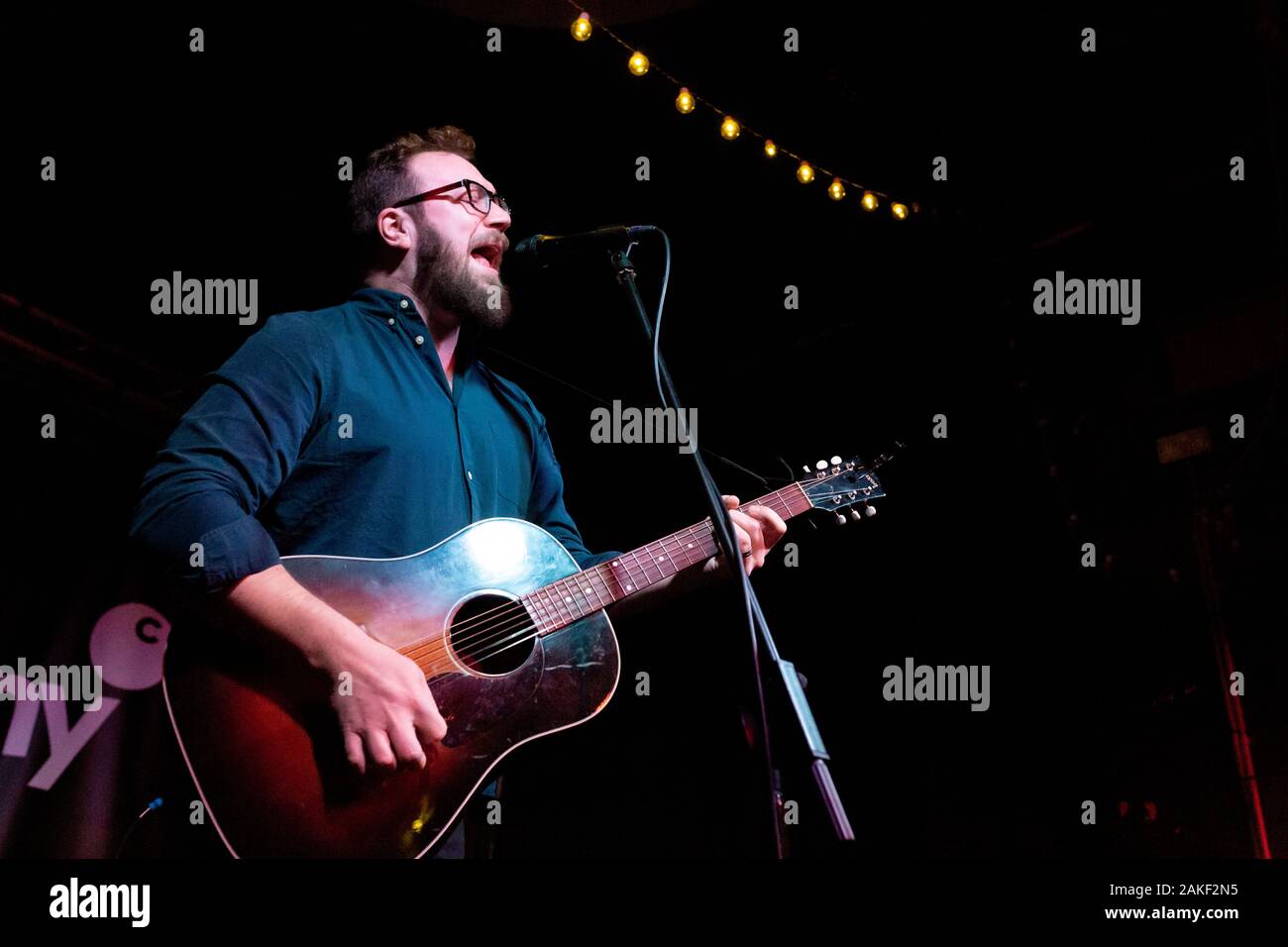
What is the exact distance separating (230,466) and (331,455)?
274mm

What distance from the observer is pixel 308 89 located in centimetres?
356

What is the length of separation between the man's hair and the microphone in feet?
2.47

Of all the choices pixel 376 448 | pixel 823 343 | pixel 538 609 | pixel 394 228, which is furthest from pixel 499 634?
pixel 823 343

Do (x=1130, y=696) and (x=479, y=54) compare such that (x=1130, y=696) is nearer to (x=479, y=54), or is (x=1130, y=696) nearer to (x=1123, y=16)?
(x=1123, y=16)

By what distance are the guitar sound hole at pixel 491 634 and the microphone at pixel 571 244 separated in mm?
852

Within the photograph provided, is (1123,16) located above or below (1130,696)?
above

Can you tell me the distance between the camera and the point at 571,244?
222 cm

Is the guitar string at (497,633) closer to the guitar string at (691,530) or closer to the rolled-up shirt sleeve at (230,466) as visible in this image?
the guitar string at (691,530)

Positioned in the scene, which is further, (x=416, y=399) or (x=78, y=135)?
(x=78, y=135)

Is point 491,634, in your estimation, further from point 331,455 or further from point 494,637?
point 331,455

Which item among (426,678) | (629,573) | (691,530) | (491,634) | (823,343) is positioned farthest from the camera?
(823,343)
